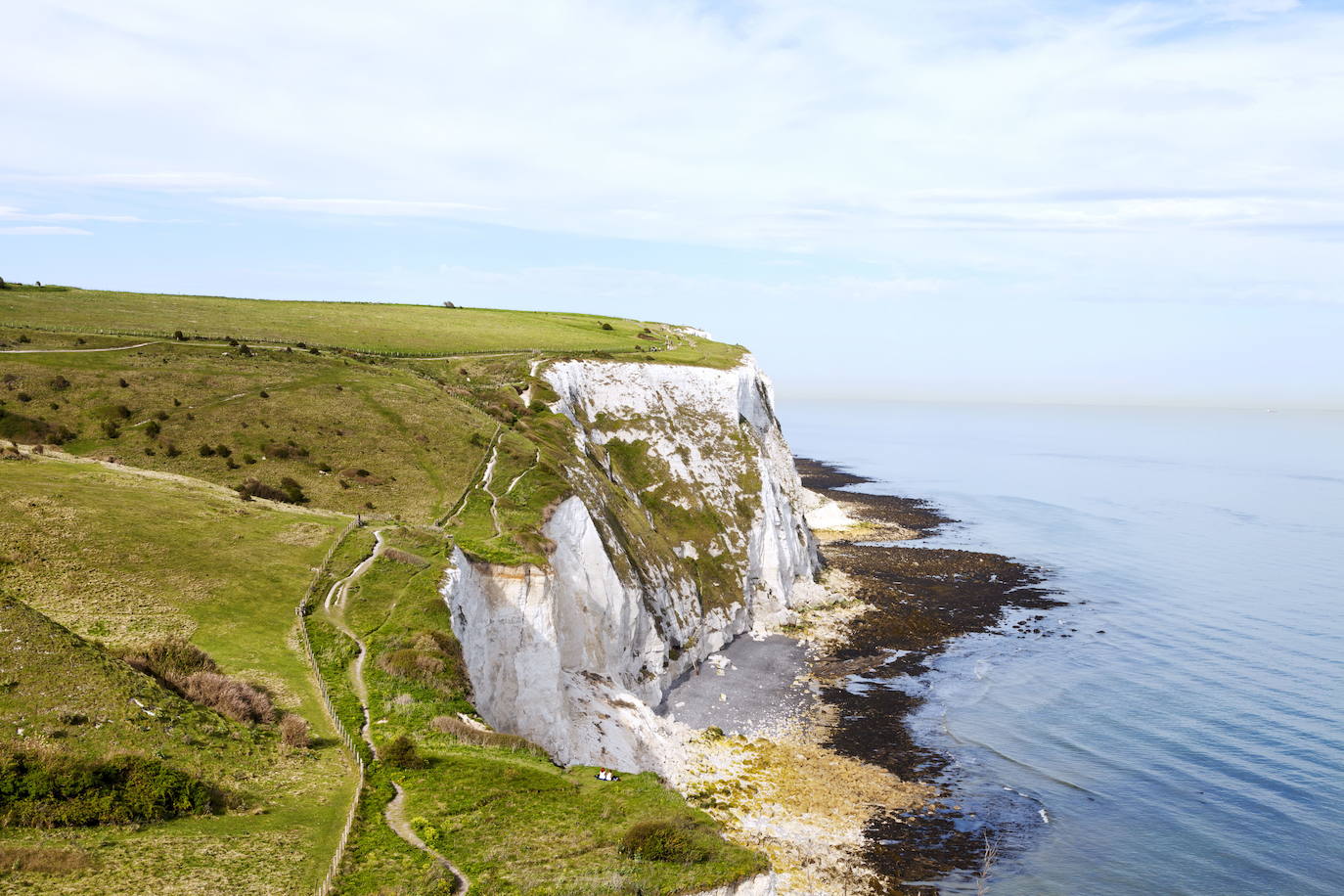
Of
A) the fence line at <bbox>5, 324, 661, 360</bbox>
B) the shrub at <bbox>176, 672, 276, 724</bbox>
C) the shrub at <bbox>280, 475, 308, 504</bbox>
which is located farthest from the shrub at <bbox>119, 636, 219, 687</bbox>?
the fence line at <bbox>5, 324, 661, 360</bbox>

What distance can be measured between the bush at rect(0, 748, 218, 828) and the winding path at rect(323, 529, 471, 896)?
435cm

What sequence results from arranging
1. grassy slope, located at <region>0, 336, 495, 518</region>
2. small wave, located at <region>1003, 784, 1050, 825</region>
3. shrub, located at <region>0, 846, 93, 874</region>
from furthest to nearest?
grassy slope, located at <region>0, 336, 495, 518</region>
small wave, located at <region>1003, 784, 1050, 825</region>
shrub, located at <region>0, 846, 93, 874</region>

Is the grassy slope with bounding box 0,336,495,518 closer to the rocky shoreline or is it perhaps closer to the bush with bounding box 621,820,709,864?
the rocky shoreline

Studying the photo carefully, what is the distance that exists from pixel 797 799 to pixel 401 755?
23.7 meters

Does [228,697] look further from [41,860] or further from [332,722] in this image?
[41,860]

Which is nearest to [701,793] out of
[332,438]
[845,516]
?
[332,438]

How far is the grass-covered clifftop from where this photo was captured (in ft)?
62.2

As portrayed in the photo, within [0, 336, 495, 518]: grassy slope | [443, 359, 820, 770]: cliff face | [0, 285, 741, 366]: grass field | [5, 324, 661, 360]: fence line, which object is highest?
[0, 285, 741, 366]: grass field

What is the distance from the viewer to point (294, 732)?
78.5 ft

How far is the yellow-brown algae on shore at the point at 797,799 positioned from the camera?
35.1 meters

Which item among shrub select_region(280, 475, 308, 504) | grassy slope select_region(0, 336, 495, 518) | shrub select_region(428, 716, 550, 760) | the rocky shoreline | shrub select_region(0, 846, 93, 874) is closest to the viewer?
shrub select_region(0, 846, 93, 874)

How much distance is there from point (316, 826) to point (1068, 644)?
6603 centimetres

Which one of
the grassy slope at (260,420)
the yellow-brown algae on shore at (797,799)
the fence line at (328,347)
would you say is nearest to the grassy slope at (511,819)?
the yellow-brown algae on shore at (797,799)

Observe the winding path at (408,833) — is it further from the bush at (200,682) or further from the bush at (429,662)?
the bush at (429,662)
